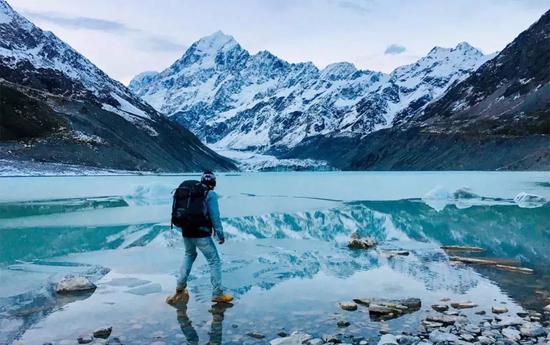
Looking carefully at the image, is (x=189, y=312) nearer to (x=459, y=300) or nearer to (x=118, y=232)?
(x=459, y=300)

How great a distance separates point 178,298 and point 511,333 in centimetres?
735

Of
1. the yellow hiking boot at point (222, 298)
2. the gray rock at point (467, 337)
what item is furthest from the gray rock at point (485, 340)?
the yellow hiking boot at point (222, 298)

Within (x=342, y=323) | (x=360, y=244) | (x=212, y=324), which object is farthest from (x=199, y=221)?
(x=360, y=244)

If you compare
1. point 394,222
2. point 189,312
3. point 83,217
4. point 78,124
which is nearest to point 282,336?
point 189,312

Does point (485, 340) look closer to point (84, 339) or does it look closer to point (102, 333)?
point (102, 333)

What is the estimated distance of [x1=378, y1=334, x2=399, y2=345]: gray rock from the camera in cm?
934

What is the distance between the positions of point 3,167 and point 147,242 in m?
133

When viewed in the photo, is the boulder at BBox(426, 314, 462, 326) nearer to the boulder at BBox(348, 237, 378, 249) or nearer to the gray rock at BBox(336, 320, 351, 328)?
the gray rock at BBox(336, 320, 351, 328)

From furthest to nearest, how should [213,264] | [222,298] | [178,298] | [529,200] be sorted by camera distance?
1. [529,200]
2. [213,264]
3. [178,298]
4. [222,298]

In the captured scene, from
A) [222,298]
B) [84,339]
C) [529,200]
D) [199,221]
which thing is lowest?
[84,339]

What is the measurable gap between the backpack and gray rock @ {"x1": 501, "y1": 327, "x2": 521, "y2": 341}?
6826 millimetres

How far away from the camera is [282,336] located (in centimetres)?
1013

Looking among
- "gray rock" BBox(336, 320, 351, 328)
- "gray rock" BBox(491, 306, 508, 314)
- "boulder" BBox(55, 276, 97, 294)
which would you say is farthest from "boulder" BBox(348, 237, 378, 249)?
"boulder" BBox(55, 276, 97, 294)

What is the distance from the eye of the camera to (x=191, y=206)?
12.5 m
